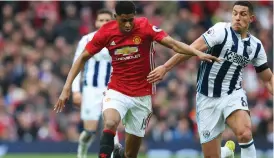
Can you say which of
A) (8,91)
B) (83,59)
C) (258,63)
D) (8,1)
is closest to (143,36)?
(83,59)

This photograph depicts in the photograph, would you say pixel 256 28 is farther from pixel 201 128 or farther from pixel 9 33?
pixel 201 128

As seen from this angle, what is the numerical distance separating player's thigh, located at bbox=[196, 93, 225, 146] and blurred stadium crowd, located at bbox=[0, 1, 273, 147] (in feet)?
26.5

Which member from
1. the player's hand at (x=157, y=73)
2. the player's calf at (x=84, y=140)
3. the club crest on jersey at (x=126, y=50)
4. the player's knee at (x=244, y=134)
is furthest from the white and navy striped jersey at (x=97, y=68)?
the player's knee at (x=244, y=134)

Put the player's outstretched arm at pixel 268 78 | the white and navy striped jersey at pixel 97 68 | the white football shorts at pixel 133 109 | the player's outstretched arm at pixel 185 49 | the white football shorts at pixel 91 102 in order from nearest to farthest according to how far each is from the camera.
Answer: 1. the player's outstretched arm at pixel 185 49
2. the white football shorts at pixel 133 109
3. the player's outstretched arm at pixel 268 78
4. the white and navy striped jersey at pixel 97 68
5. the white football shorts at pixel 91 102

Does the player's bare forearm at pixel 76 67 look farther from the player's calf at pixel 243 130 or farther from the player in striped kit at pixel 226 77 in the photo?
the player's calf at pixel 243 130

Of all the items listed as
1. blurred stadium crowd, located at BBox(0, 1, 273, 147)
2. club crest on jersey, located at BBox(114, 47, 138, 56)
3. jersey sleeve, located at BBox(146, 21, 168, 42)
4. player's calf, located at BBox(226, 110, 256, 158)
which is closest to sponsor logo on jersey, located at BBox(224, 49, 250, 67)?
player's calf, located at BBox(226, 110, 256, 158)

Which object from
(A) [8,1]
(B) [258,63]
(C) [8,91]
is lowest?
(C) [8,91]

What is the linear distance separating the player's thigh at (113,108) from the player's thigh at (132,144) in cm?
41

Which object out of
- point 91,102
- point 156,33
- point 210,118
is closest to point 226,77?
point 210,118

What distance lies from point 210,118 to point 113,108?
1.24 metres

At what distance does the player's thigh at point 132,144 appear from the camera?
1127cm

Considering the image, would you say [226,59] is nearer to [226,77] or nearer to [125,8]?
[226,77]

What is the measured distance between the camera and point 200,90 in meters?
11.1

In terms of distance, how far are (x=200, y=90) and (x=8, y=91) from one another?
32.7 ft
